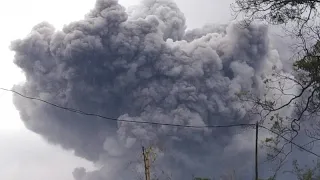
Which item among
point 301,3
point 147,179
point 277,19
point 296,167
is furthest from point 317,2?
point 296,167

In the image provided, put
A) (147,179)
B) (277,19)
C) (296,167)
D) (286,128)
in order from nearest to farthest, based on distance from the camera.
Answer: (277,19)
(286,128)
(147,179)
(296,167)

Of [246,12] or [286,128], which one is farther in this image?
[286,128]

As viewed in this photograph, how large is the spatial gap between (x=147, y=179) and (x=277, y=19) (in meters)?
16.3

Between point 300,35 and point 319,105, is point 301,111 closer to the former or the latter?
point 319,105

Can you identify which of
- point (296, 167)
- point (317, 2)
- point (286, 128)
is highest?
point (296, 167)

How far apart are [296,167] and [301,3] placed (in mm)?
28780

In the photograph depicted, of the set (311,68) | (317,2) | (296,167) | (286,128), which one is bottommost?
(286,128)

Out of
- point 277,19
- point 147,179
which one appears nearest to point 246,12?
point 277,19

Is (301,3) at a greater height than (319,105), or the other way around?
(301,3)

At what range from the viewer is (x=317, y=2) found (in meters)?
9.20

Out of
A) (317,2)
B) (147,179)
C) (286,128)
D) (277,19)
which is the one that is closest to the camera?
(317,2)

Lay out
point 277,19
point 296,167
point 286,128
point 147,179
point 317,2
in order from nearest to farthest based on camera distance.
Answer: point 317,2 < point 277,19 < point 286,128 < point 147,179 < point 296,167

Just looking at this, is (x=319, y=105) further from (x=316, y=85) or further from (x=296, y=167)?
(x=296, y=167)

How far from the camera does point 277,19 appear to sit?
980 centimetres
